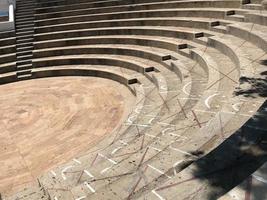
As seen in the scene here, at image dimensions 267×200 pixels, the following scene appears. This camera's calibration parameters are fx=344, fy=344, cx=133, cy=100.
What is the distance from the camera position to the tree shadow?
444 centimetres

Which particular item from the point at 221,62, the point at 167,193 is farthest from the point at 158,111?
the point at 167,193

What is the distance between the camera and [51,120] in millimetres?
12695

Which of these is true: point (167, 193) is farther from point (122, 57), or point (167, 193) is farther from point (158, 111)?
point (122, 57)

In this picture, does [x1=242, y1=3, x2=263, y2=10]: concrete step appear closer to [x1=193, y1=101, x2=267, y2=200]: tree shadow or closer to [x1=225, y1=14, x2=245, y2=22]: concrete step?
[x1=225, y1=14, x2=245, y2=22]: concrete step

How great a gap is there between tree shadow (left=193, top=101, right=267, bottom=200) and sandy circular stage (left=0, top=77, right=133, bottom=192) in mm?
5708

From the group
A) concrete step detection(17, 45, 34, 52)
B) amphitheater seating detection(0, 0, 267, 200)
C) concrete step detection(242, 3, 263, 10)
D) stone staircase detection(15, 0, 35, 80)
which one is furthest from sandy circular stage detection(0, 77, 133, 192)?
concrete step detection(242, 3, 263, 10)

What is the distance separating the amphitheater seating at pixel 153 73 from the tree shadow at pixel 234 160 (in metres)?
0.03

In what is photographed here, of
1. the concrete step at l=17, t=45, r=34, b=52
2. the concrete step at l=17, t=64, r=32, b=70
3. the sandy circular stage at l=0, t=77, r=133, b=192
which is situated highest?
the concrete step at l=17, t=45, r=34, b=52

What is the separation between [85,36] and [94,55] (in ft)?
6.26

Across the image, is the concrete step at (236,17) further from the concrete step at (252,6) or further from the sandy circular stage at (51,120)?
the sandy circular stage at (51,120)

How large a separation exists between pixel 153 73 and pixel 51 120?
4.62 metres

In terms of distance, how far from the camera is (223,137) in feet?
18.5

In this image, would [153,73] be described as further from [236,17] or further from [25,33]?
[25,33]

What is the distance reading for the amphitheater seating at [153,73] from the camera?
5492 mm
